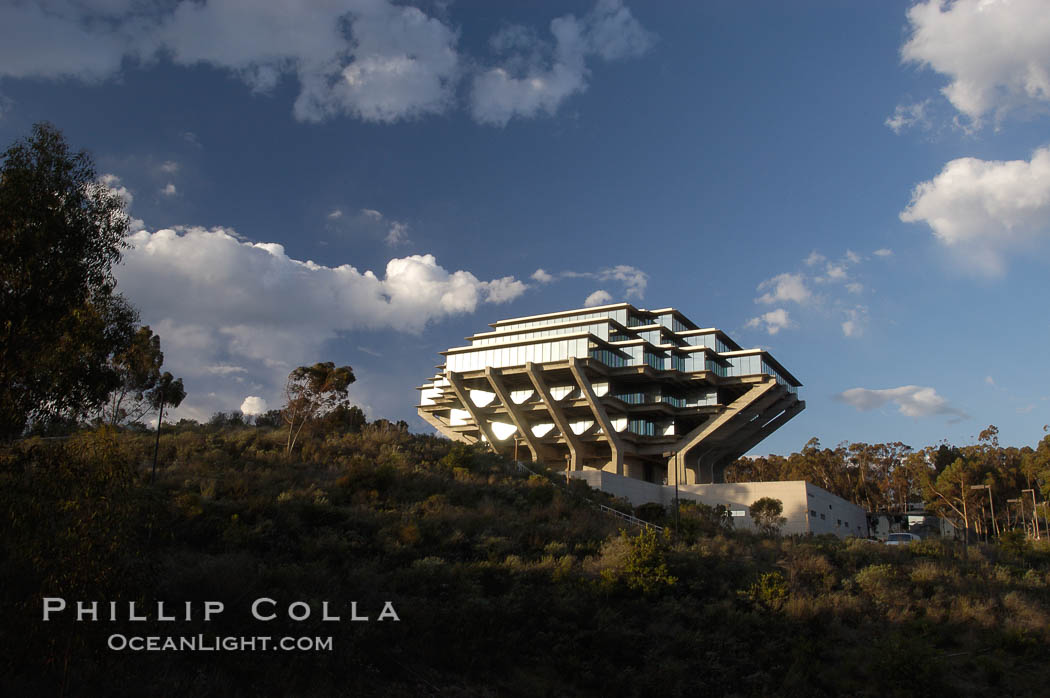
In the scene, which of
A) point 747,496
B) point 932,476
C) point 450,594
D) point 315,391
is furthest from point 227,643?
point 932,476

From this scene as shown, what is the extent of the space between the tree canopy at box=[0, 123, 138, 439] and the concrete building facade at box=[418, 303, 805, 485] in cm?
5231

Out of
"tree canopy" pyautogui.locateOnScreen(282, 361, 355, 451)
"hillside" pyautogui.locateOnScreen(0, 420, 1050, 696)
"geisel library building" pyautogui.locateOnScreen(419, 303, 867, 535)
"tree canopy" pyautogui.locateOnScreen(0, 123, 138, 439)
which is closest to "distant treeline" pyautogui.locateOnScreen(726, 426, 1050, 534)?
"geisel library building" pyautogui.locateOnScreen(419, 303, 867, 535)

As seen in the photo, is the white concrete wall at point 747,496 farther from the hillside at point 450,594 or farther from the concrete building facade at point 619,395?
the hillside at point 450,594

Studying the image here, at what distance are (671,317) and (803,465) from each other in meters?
28.8

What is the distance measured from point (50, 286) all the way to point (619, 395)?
199ft

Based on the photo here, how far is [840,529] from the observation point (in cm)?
6469

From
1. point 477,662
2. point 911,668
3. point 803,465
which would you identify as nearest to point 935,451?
point 803,465

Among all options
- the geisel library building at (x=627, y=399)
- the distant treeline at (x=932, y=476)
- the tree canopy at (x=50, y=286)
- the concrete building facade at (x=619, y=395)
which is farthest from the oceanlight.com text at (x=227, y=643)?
the distant treeline at (x=932, y=476)

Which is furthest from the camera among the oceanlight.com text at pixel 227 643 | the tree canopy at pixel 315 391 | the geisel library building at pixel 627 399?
the geisel library building at pixel 627 399

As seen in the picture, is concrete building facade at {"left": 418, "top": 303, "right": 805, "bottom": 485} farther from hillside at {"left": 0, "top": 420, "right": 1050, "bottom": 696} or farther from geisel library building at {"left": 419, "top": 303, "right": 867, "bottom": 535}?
hillside at {"left": 0, "top": 420, "right": 1050, "bottom": 696}

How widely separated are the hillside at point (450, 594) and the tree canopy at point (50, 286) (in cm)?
99

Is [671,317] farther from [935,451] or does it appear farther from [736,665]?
[736,665]

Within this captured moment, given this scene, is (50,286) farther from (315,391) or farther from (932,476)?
(932,476)

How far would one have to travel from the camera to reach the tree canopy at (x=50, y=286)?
1298 centimetres
